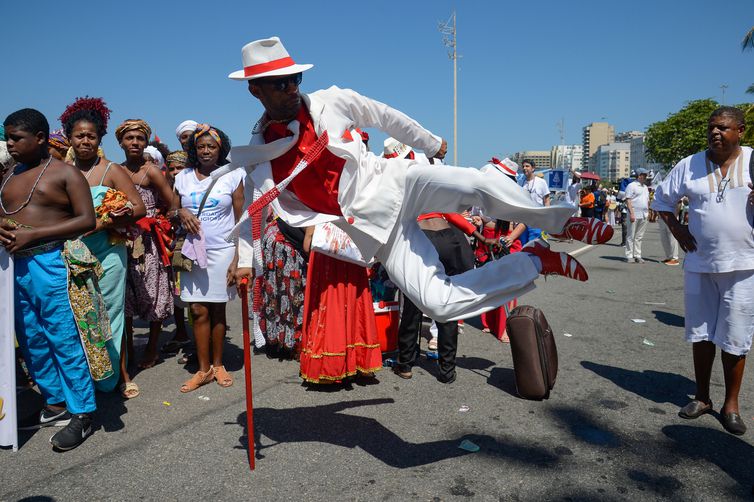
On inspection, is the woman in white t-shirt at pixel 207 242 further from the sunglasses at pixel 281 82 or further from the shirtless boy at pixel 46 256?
the sunglasses at pixel 281 82

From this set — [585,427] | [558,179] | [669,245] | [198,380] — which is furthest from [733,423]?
[558,179]

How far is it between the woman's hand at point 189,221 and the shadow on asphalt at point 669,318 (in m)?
5.90

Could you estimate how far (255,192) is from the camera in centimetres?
342

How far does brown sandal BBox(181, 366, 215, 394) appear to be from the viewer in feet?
15.3

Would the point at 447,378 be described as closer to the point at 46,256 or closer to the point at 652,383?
the point at 652,383

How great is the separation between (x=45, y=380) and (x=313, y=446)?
1947mm

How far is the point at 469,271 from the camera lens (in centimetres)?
318

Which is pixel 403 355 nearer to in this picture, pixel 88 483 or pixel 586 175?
pixel 88 483

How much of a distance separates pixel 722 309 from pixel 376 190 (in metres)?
2.77

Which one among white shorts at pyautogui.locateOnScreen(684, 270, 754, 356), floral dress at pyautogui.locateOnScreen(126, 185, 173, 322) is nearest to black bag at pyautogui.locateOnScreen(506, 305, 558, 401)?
white shorts at pyautogui.locateOnScreen(684, 270, 754, 356)

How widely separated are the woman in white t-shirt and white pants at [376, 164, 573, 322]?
2191 millimetres

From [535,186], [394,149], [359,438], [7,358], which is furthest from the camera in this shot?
[535,186]

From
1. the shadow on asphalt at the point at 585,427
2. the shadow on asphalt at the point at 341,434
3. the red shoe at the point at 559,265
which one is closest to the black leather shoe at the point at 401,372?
the shadow on asphalt at the point at 341,434

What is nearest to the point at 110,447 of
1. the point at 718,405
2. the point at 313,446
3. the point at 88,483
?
the point at 88,483
